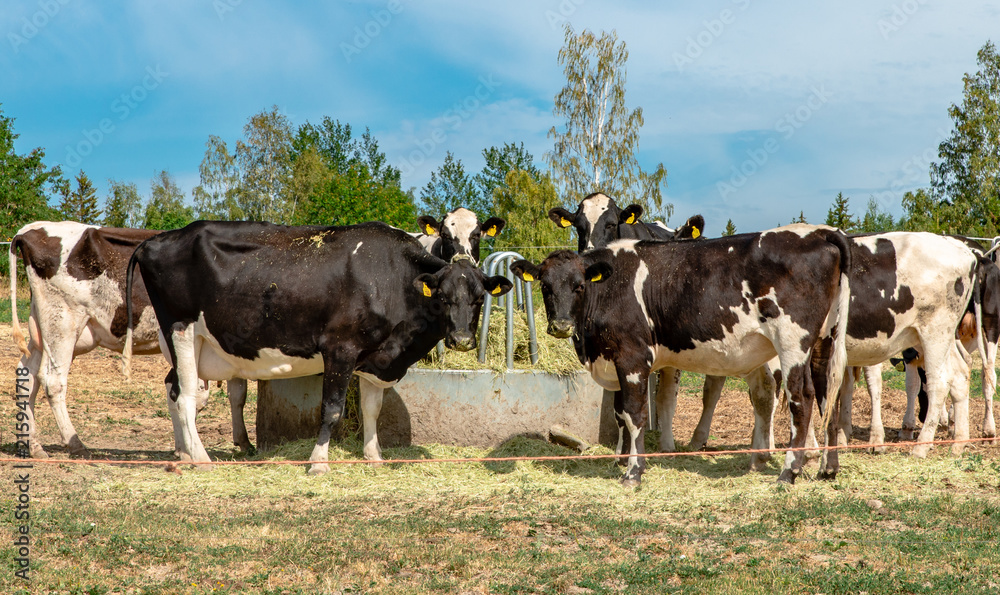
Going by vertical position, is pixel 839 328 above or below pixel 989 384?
above

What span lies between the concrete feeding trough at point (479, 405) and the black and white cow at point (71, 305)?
1.71 metres

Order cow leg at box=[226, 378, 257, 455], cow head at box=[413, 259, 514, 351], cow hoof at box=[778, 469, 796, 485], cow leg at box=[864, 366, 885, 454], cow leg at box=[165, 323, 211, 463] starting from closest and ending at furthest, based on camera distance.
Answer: cow hoof at box=[778, 469, 796, 485] < cow head at box=[413, 259, 514, 351] < cow leg at box=[165, 323, 211, 463] < cow leg at box=[226, 378, 257, 455] < cow leg at box=[864, 366, 885, 454]

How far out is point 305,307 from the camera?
912 cm

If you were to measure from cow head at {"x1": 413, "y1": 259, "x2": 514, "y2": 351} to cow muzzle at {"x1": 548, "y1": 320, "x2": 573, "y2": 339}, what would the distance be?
0.80 meters

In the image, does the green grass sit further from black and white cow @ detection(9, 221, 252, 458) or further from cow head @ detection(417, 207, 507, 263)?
cow head @ detection(417, 207, 507, 263)

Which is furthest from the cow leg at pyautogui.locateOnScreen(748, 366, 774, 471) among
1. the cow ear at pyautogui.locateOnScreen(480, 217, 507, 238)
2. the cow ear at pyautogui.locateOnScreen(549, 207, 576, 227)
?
the cow ear at pyautogui.locateOnScreen(480, 217, 507, 238)

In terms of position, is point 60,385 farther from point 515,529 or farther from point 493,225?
point 515,529

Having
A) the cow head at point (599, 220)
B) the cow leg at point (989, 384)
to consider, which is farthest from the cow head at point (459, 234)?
the cow leg at point (989, 384)

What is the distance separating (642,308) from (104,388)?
1065 cm

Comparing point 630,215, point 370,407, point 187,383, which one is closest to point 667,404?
point 630,215

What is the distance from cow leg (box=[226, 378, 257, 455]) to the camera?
407 inches

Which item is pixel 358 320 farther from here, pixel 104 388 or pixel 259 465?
pixel 104 388

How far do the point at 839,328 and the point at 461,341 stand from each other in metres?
3.45

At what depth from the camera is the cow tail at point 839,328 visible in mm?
8164
